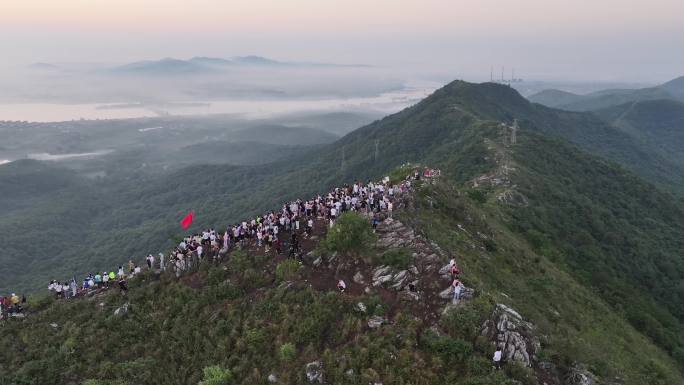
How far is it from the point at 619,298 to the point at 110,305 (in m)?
50.0

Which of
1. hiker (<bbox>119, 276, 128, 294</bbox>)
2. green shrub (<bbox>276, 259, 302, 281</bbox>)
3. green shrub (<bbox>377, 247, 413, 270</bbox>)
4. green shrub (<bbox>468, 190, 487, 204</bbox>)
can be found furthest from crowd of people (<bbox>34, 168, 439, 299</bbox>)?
green shrub (<bbox>468, 190, 487, 204</bbox>)

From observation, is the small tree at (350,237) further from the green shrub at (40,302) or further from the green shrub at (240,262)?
the green shrub at (40,302)

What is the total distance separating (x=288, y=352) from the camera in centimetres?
2466

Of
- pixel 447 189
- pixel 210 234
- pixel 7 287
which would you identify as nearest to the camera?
pixel 210 234

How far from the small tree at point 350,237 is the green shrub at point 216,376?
35.9 ft

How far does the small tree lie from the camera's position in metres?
31.6

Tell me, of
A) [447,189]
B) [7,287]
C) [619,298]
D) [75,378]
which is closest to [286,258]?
[75,378]

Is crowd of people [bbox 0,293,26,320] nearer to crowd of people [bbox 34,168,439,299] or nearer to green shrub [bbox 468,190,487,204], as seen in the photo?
crowd of people [bbox 34,168,439,299]

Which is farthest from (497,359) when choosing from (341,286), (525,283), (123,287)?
(123,287)

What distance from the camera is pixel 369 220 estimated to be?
113 ft

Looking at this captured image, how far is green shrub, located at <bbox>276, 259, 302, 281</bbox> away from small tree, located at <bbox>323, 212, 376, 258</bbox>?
102 inches

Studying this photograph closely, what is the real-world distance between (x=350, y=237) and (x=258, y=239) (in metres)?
7.94

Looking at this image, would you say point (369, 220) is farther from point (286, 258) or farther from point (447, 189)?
point (447, 189)

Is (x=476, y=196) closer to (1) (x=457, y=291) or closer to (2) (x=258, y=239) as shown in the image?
(2) (x=258, y=239)
